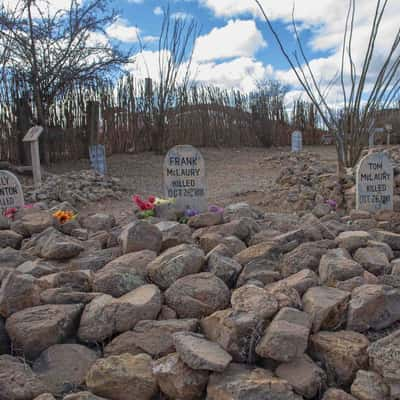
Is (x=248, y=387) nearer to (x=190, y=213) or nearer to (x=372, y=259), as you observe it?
(x=372, y=259)

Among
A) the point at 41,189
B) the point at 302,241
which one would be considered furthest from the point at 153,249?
the point at 41,189

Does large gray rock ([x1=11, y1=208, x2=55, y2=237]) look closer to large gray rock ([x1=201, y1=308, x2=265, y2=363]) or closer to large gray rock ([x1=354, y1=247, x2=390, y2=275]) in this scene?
large gray rock ([x1=201, y1=308, x2=265, y2=363])

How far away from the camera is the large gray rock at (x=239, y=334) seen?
149 centimetres

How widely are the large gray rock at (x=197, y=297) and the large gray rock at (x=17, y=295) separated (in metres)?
0.57

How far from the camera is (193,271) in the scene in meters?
2.03

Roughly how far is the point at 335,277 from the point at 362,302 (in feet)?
0.83

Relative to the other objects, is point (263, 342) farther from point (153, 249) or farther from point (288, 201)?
point (288, 201)

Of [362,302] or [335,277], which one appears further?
[335,277]

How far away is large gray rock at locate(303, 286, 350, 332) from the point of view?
5.30 ft

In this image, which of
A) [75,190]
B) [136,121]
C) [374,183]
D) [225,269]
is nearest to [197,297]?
[225,269]

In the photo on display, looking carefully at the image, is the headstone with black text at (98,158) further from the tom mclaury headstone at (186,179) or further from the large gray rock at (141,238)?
the large gray rock at (141,238)

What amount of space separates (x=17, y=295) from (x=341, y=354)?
1.30m

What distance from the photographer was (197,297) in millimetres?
1802

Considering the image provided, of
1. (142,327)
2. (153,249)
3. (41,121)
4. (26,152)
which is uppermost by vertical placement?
(41,121)
